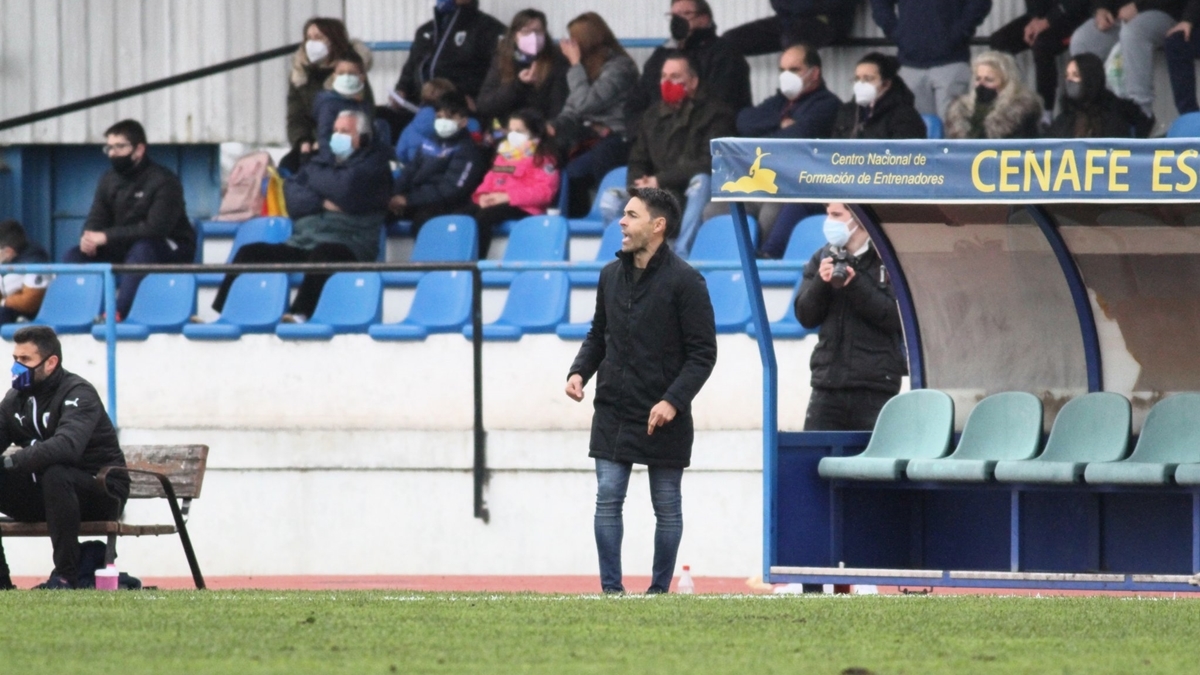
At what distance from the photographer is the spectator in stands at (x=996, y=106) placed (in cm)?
1461

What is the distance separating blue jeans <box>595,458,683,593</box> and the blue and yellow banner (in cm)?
145

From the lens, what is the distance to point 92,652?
7.45m

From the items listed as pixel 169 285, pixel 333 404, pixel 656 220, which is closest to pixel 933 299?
pixel 656 220

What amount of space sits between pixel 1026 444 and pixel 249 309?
20.7 feet

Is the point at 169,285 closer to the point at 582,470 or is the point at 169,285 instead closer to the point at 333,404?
the point at 333,404

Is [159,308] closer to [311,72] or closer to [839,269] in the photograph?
[311,72]

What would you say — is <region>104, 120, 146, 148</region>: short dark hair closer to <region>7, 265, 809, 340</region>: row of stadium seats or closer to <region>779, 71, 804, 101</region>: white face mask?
<region>7, 265, 809, 340</region>: row of stadium seats

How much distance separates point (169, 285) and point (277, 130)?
3.99 m

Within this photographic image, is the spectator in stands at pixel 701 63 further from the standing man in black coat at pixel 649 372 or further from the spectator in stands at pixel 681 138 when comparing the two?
the standing man in black coat at pixel 649 372

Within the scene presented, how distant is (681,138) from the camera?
1570 centimetres

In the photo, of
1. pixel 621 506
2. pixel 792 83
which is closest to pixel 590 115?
pixel 792 83

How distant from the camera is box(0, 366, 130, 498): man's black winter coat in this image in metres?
11.0

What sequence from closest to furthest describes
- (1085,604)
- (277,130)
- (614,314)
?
(1085,604) → (614,314) → (277,130)

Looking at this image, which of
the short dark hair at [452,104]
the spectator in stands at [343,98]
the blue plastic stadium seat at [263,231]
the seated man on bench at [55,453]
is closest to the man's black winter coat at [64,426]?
the seated man on bench at [55,453]
